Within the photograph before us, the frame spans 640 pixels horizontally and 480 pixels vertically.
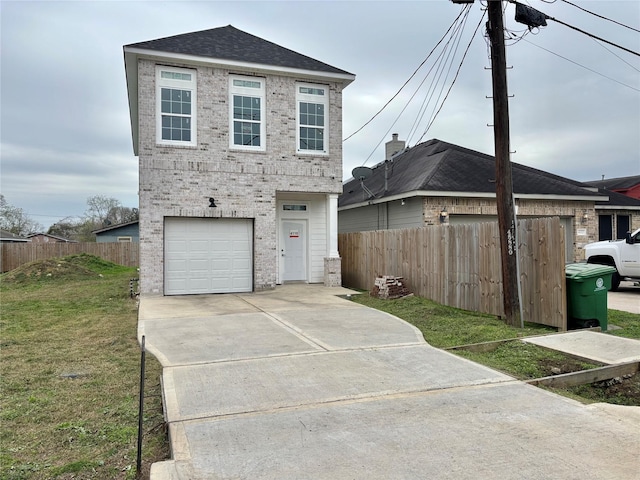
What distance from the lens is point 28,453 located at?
391 cm

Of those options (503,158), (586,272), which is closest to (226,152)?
(503,158)

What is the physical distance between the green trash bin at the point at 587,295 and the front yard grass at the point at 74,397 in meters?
6.71

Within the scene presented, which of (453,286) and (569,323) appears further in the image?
(453,286)

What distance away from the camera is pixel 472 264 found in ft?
33.6

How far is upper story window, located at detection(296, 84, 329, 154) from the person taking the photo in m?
15.0

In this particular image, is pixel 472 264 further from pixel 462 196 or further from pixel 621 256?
pixel 621 256

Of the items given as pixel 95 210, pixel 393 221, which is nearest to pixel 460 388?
pixel 393 221

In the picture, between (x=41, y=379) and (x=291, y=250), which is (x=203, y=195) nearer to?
(x=291, y=250)

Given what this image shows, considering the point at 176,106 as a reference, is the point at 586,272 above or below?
below

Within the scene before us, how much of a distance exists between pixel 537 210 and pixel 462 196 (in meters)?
3.22

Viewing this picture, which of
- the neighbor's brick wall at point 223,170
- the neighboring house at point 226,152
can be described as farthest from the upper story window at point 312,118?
the neighbor's brick wall at point 223,170

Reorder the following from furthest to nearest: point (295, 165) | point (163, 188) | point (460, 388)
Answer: point (295, 165)
point (163, 188)
point (460, 388)

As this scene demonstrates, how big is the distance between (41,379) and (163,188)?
8262 mm

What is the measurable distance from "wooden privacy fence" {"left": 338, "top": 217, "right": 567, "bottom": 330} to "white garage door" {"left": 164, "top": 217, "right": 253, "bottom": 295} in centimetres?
365
